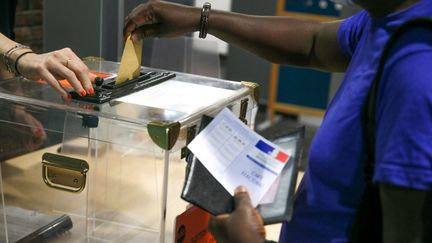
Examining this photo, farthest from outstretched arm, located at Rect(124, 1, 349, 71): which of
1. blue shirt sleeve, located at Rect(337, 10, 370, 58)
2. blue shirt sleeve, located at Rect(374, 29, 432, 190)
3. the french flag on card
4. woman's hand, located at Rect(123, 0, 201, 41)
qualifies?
blue shirt sleeve, located at Rect(374, 29, 432, 190)

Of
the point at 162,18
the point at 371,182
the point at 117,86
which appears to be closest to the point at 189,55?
the point at 162,18

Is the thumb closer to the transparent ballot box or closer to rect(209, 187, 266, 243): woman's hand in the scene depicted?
rect(209, 187, 266, 243): woman's hand

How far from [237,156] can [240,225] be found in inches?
4.3

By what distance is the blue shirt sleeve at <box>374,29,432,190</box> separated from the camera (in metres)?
0.59

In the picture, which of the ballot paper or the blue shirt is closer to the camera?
the blue shirt

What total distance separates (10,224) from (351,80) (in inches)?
30.4

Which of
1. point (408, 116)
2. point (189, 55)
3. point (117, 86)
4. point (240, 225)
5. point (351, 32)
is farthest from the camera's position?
point (189, 55)

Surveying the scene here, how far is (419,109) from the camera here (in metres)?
0.59

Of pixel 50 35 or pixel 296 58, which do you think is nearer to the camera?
pixel 296 58

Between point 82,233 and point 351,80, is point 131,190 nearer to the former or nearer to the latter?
point 82,233

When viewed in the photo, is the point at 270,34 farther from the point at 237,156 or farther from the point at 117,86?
the point at 237,156

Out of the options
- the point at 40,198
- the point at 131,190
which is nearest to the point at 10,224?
the point at 40,198

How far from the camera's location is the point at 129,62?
1105 millimetres

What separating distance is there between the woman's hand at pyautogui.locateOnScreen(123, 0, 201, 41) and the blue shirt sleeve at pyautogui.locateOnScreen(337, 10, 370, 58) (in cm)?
32
